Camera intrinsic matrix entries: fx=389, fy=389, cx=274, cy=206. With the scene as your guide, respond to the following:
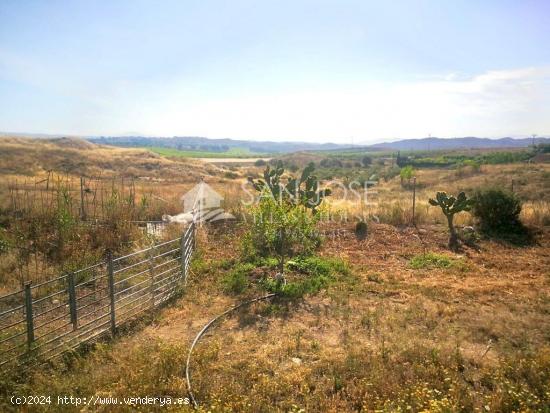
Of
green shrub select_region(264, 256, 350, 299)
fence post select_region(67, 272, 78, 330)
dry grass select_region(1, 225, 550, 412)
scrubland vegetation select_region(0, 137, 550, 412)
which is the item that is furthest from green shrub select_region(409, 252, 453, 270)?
fence post select_region(67, 272, 78, 330)

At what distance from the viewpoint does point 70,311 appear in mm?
5750

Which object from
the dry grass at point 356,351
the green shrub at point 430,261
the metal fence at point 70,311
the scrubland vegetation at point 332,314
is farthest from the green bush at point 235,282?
the green shrub at point 430,261

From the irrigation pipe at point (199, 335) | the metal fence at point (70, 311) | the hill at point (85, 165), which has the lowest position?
the irrigation pipe at point (199, 335)

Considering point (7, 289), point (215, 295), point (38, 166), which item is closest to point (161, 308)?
point (215, 295)

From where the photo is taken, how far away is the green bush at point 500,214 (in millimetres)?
12203

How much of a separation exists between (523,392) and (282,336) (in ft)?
10.6

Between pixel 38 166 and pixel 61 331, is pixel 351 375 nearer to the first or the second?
pixel 61 331

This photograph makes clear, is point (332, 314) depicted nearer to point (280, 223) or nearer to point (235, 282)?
point (235, 282)

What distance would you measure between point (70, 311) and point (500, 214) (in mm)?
12248

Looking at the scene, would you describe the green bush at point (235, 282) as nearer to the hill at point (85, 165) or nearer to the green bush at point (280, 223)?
the green bush at point (280, 223)

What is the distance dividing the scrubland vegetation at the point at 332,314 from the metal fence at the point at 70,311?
0.30m

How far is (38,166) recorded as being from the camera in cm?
4016

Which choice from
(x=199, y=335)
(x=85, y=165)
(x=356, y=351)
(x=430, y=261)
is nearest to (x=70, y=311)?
(x=199, y=335)

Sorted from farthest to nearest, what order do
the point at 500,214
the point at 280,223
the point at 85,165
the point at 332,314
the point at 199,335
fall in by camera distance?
the point at 85,165 → the point at 500,214 → the point at 280,223 → the point at 332,314 → the point at 199,335
